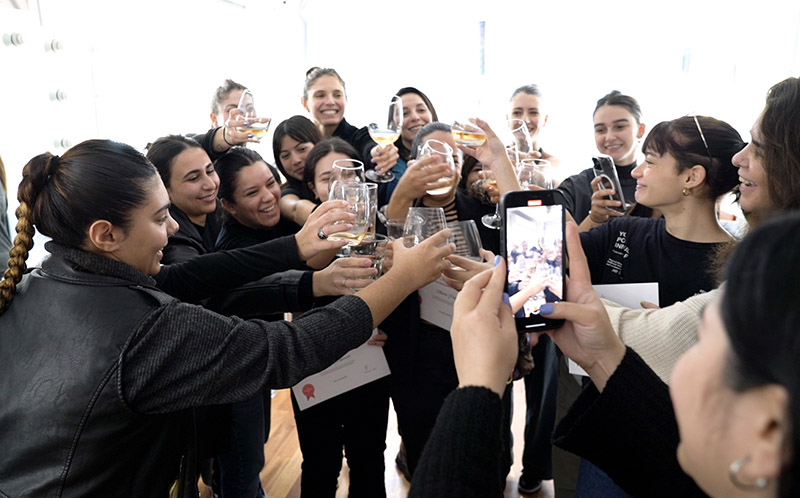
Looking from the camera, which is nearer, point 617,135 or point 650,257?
Answer: point 650,257

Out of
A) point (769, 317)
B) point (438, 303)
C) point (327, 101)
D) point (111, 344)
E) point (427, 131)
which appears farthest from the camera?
point (327, 101)

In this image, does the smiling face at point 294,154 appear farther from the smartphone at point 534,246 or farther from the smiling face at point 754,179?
the smiling face at point 754,179

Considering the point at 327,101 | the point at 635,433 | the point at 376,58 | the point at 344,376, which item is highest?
the point at 376,58

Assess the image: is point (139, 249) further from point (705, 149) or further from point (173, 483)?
point (705, 149)

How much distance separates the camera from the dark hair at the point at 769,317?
0.43 metres

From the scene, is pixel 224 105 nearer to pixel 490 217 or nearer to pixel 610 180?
pixel 490 217

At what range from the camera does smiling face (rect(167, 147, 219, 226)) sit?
6.48 ft

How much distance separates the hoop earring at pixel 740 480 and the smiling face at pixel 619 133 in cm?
257

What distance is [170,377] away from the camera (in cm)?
106

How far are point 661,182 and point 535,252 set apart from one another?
789 mm

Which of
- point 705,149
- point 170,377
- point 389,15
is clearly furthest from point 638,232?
point 389,15

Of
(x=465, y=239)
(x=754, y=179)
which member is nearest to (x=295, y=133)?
(x=465, y=239)

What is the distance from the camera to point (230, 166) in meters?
2.12

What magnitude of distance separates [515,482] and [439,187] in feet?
5.26
